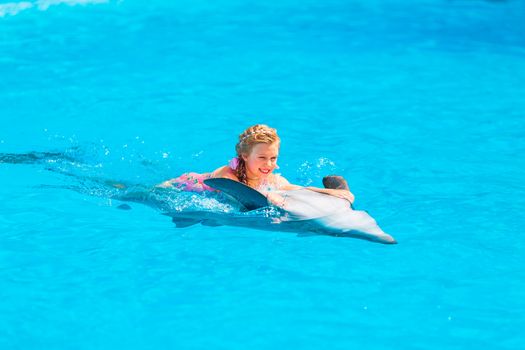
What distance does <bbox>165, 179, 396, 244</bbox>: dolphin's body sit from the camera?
5035 mm

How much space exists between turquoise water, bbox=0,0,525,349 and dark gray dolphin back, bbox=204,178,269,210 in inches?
→ 9.2

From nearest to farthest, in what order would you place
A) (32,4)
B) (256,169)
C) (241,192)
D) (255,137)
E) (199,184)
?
(241,192) → (255,137) → (256,169) → (199,184) → (32,4)

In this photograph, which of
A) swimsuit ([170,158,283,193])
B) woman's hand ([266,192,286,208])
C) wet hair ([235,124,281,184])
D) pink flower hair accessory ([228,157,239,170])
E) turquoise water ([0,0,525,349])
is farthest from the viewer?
swimsuit ([170,158,283,193])

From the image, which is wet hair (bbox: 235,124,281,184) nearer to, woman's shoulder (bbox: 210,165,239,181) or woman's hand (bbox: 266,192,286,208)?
woman's shoulder (bbox: 210,165,239,181)

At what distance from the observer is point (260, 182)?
18.6ft

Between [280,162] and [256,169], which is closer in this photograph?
[256,169]

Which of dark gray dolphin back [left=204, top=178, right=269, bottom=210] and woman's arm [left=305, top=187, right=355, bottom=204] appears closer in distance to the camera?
dark gray dolphin back [left=204, top=178, right=269, bottom=210]

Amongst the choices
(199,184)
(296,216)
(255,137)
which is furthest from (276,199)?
(199,184)

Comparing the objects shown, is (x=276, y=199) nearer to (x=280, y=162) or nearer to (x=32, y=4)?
(x=280, y=162)

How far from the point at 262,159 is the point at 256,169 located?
0.39 ft

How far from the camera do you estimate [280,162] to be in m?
6.71

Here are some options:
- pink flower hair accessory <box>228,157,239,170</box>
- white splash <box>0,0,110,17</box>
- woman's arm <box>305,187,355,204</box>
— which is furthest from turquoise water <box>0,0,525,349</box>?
pink flower hair accessory <box>228,157,239,170</box>

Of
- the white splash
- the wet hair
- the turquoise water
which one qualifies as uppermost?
the white splash

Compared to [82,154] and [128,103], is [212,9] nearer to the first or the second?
[128,103]
